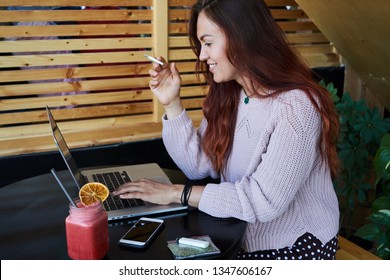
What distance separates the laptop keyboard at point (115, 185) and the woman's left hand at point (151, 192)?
24 millimetres

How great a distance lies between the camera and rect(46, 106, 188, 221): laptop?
4.65ft

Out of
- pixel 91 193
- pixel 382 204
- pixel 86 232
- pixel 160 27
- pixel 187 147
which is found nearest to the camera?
pixel 86 232

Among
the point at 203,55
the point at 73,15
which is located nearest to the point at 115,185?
the point at 203,55

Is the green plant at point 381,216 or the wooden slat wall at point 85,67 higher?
the wooden slat wall at point 85,67

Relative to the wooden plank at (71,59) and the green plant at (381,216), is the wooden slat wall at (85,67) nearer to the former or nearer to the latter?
the wooden plank at (71,59)

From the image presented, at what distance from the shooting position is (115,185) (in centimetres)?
166

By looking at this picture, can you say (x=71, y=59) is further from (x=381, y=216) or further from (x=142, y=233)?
(x=381, y=216)

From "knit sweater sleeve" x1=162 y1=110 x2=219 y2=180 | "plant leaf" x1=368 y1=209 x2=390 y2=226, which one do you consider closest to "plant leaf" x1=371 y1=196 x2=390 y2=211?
"plant leaf" x1=368 y1=209 x2=390 y2=226

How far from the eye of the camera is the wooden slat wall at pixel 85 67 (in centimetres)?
250

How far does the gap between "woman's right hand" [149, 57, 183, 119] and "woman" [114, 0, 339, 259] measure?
170 millimetres

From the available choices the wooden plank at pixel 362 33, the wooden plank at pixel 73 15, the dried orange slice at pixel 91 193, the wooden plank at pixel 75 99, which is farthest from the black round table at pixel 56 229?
the wooden plank at pixel 362 33

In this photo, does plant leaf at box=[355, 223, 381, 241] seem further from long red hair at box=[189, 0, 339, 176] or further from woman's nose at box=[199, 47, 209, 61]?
woman's nose at box=[199, 47, 209, 61]

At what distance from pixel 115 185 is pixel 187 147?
28 centimetres
